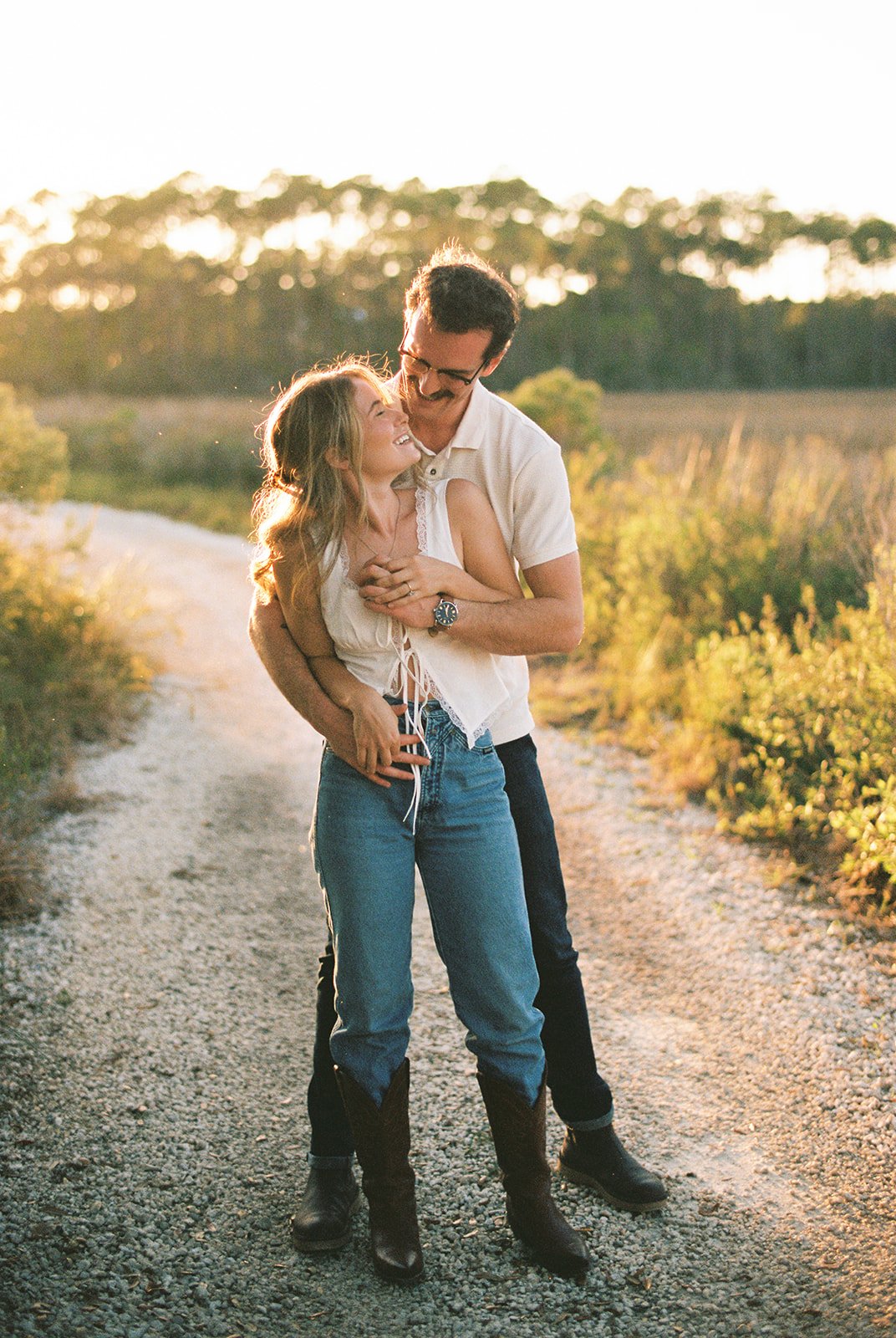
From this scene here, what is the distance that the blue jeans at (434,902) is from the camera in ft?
7.41

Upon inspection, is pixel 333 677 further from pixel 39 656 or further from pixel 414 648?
pixel 39 656

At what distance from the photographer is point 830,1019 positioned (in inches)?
138

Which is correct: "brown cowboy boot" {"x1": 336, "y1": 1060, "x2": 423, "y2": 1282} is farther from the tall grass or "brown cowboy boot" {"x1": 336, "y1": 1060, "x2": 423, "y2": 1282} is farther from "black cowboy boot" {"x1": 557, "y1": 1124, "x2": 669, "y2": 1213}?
the tall grass

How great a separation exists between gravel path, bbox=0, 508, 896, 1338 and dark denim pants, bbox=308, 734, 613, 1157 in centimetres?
25

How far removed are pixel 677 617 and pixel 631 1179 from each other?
4.80 metres

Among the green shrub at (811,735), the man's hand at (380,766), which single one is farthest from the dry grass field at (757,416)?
the man's hand at (380,766)

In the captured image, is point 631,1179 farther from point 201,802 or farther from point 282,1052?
point 201,802

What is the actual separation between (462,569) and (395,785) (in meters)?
0.50

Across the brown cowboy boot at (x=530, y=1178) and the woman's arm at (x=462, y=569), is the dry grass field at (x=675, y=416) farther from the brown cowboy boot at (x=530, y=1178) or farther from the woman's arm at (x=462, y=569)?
the brown cowboy boot at (x=530, y=1178)

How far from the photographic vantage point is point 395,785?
228cm

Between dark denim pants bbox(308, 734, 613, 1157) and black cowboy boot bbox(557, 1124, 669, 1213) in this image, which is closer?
dark denim pants bbox(308, 734, 613, 1157)

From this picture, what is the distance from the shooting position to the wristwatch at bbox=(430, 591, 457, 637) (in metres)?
2.26

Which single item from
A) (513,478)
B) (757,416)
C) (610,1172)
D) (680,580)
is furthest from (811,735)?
(757,416)

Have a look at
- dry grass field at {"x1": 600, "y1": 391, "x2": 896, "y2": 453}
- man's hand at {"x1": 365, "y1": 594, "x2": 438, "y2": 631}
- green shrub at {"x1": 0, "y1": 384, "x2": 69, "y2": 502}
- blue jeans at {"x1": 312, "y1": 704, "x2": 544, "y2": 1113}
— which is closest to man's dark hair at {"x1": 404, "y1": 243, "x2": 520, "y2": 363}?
man's hand at {"x1": 365, "y1": 594, "x2": 438, "y2": 631}
